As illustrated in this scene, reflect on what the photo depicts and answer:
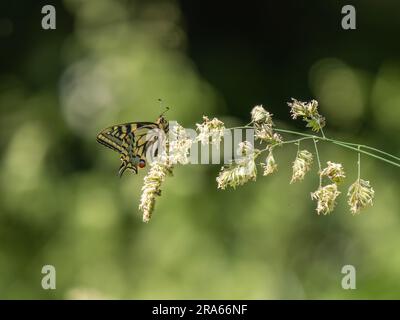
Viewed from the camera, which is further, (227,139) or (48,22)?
(48,22)

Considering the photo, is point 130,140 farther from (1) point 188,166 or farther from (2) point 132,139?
(1) point 188,166

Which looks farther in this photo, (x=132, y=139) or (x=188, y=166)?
(x=188, y=166)

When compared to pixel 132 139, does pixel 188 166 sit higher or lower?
higher

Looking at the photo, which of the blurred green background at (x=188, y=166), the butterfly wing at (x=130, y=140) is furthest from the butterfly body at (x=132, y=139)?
the blurred green background at (x=188, y=166)

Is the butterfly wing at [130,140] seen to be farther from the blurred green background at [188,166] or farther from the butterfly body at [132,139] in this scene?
the blurred green background at [188,166]

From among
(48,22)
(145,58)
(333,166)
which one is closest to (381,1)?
(145,58)

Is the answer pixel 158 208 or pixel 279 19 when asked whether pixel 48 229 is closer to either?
pixel 158 208

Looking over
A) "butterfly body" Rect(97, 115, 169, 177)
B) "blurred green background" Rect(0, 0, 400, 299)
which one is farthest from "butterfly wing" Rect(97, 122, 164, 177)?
"blurred green background" Rect(0, 0, 400, 299)

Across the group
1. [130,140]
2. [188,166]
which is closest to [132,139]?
[130,140]
